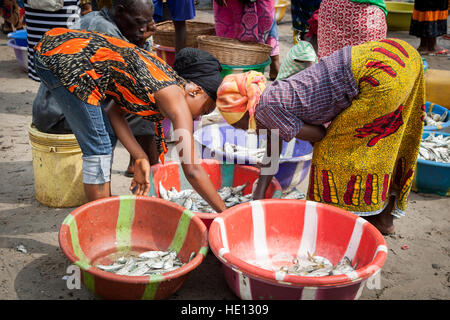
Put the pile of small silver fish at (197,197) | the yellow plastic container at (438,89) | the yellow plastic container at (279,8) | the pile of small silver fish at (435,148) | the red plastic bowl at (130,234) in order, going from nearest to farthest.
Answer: the red plastic bowl at (130,234) < the pile of small silver fish at (197,197) < the pile of small silver fish at (435,148) < the yellow plastic container at (438,89) < the yellow plastic container at (279,8)

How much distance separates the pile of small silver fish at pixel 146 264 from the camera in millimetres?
2429

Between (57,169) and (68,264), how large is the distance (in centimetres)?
73

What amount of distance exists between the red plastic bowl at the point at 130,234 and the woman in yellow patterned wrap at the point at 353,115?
55cm

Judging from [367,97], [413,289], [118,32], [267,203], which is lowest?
[413,289]

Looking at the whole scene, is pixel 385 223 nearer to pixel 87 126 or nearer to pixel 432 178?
pixel 432 178

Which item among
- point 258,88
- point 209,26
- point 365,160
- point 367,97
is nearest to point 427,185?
point 365,160

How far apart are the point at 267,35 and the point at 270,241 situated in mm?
3412

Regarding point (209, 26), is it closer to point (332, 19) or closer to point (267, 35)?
point (267, 35)

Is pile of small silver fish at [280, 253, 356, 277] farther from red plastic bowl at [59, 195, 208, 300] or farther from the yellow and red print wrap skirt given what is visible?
red plastic bowl at [59, 195, 208, 300]

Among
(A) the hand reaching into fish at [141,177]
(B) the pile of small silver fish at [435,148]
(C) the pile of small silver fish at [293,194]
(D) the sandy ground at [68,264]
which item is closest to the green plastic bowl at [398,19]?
(B) the pile of small silver fish at [435,148]

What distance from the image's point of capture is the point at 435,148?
12.4 ft

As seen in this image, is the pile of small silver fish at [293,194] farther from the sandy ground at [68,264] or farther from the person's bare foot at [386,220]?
the person's bare foot at [386,220]

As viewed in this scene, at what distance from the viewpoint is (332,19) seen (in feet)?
11.0
